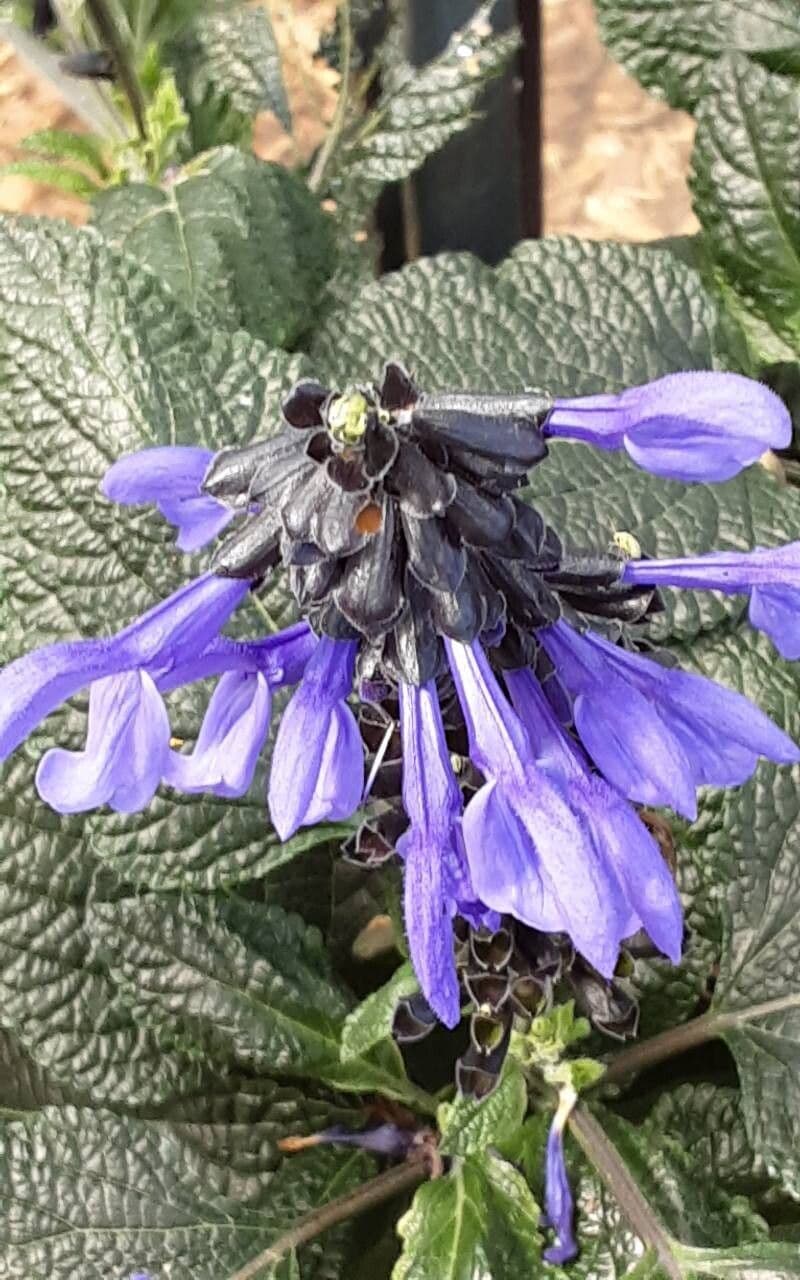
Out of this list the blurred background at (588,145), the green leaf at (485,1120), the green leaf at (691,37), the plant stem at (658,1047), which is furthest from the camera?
the blurred background at (588,145)

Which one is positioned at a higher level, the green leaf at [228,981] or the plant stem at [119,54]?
the plant stem at [119,54]

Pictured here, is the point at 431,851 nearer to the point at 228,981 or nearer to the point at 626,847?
Result: the point at 626,847

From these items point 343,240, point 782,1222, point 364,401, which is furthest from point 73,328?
point 782,1222

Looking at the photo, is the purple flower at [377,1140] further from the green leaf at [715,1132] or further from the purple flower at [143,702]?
the purple flower at [143,702]

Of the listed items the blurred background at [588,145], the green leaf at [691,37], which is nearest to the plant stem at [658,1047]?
the green leaf at [691,37]

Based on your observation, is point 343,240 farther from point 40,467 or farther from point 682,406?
point 682,406

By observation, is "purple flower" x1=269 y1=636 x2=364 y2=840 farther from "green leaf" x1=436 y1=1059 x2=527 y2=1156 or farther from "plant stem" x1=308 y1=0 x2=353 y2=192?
"plant stem" x1=308 y1=0 x2=353 y2=192

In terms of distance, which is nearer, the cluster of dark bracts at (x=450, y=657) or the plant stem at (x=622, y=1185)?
the cluster of dark bracts at (x=450, y=657)
